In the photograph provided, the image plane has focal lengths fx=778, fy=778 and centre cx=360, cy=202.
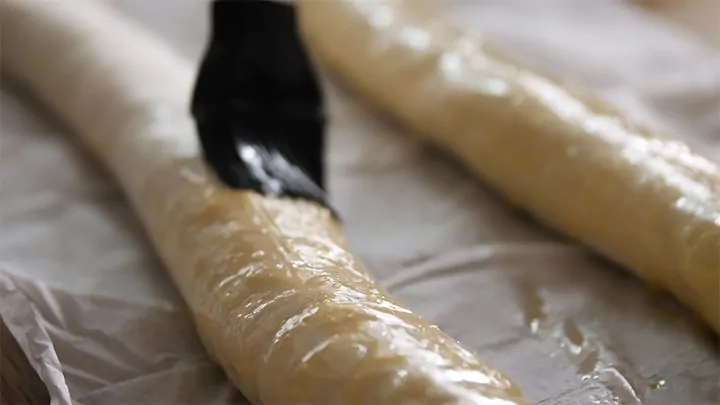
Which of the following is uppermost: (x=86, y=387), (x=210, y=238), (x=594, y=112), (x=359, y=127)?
(x=594, y=112)

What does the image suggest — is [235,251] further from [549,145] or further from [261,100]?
[549,145]

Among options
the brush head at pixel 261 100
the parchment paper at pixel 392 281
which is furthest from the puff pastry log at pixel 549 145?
the brush head at pixel 261 100

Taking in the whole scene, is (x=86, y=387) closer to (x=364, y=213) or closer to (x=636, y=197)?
(x=364, y=213)

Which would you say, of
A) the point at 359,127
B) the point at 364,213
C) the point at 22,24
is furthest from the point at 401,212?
the point at 22,24

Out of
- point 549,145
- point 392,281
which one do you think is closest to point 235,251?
point 392,281

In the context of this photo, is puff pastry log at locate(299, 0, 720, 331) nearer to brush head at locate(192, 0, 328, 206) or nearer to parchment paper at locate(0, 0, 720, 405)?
parchment paper at locate(0, 0, 720, 405)

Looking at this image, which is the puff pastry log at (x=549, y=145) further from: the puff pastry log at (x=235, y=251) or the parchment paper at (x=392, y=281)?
the puff pastry log at (x=235, y=251)

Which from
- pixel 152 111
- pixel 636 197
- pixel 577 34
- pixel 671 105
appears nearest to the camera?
pixel 636 197

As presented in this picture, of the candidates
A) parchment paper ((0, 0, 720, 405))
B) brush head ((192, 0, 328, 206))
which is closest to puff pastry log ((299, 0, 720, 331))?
parchment paper ((0, 0, 720, 405))
